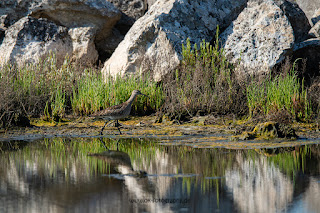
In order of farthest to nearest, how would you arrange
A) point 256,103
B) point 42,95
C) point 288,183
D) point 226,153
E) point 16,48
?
point 16,48 → point 42,95 → point 256,103 → point 226,153 → point 288,183

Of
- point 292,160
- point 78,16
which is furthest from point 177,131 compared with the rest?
point 78,16

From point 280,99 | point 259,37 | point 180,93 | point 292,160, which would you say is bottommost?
point 292,160

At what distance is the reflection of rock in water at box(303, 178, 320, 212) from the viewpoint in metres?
4.58

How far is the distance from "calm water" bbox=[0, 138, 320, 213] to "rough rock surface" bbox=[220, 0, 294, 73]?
486 centimetres

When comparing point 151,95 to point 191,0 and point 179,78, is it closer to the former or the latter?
point 179,78

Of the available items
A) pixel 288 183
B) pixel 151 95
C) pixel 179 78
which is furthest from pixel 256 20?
pixel 288 183

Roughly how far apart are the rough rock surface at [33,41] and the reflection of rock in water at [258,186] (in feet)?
32.3

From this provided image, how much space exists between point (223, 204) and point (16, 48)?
12.0 m

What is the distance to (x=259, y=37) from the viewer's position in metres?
13.0

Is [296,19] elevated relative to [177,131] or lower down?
elevated

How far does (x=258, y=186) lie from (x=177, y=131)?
15.1 feet

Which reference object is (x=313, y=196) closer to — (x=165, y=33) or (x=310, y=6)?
(x=165, y=33)

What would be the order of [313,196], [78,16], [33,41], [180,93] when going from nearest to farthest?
1. [313,196]
2. [180,93]
3. [33,41]
4. [78,16]

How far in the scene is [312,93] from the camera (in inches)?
444
